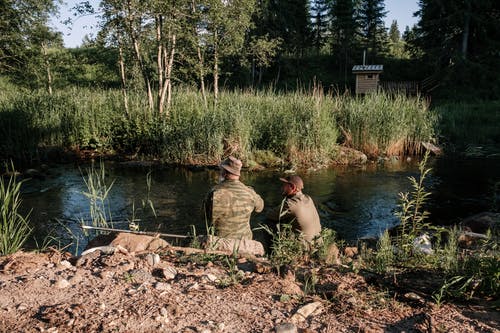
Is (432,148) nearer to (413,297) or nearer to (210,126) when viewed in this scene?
(210,126)

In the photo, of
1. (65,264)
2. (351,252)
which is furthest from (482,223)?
(65,264)

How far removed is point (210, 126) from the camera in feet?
42.5

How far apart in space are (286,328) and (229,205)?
297 cm

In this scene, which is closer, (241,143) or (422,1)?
(241,143)

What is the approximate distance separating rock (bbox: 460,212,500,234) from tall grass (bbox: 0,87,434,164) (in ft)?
20.9

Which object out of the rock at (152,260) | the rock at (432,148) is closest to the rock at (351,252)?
the rock at (152,260)

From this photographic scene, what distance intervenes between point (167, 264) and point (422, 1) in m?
37.9

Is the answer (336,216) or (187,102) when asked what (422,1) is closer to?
(187,102)

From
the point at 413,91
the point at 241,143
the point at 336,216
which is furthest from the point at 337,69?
the point at 336,216

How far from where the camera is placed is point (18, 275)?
3.37 m

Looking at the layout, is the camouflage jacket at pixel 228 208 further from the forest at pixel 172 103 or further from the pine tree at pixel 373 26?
the pine tree at pixel 373 26

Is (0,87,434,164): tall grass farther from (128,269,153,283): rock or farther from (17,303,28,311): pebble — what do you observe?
(17,303,28,311): pebble

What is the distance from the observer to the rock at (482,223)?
7144 millimetres

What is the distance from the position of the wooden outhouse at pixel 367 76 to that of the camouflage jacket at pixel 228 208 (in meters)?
24.8
